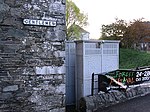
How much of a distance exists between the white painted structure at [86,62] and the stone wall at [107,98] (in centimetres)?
40

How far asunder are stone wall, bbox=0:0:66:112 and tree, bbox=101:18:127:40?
19.1m

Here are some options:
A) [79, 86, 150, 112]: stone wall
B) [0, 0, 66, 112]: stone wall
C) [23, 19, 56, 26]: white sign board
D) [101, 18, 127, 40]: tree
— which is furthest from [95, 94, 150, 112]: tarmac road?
[101, 18, 127, 40]: tree

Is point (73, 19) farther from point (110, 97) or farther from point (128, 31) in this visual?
point (110, 97)

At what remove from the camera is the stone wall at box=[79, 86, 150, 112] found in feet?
22.4

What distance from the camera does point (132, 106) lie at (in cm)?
720

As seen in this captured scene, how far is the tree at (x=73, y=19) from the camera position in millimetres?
23641

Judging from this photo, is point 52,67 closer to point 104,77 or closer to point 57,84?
point 57,84

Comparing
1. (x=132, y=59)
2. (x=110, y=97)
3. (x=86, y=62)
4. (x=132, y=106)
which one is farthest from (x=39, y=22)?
(x=132, y=59)

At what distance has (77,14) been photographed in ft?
80.4

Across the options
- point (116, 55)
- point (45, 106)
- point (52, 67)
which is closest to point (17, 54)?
point (52, 67)

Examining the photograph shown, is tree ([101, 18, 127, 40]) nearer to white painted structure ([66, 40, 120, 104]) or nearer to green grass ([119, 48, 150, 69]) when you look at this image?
green grass ([119, 48, 150, 69])

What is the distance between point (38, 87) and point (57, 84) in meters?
0.45

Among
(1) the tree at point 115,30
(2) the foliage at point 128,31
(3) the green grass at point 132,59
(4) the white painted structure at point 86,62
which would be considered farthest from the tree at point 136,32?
(4) the white painted structure at point 86,62

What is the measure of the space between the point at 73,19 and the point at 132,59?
26.5ft
